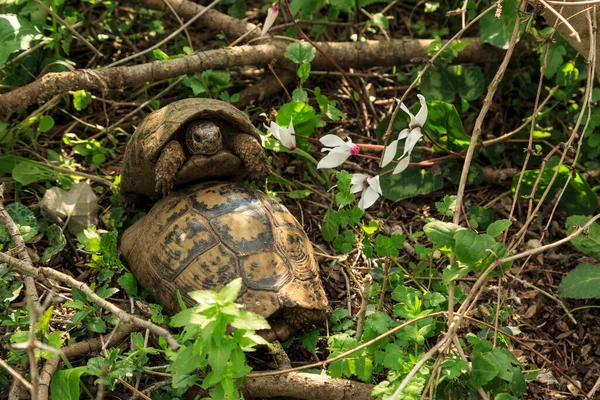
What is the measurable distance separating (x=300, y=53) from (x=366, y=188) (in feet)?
3.23

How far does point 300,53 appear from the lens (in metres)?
3.69

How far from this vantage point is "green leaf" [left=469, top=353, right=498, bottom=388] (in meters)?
2.49

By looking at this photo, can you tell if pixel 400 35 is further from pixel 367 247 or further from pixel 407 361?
pixel 407 361

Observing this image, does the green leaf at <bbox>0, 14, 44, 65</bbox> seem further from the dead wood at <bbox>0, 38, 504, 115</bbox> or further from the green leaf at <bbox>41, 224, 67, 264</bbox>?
the green leaf at <bbox>41, 224, 67, 264</bbox>

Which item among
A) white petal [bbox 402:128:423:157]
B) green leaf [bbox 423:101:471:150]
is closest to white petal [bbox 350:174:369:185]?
white petal [bbox 402:128:423:157]

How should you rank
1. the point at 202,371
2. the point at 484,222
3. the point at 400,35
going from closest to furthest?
the point at 202,371, the point at 484,222, the point at 400,35

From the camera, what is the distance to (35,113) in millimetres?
3650

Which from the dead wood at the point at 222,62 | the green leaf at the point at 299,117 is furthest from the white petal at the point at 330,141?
the dead wood at the point at 222,62

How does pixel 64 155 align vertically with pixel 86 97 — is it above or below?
below

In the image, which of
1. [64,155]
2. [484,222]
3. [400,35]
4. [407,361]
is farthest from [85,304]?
[400,35]

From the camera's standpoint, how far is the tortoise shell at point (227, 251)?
2.83 m

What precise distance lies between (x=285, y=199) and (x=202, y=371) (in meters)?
1.30

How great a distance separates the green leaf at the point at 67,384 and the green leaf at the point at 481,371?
1408mm

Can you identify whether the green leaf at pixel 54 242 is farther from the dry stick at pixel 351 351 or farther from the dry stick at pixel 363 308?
the dry stick at pixel 363 308
